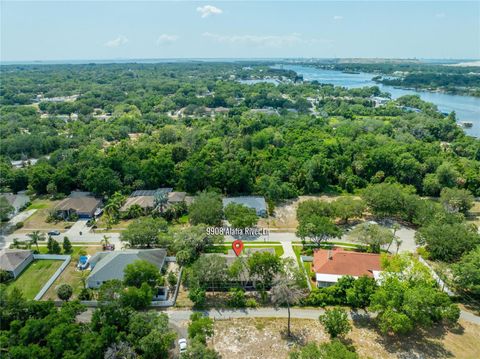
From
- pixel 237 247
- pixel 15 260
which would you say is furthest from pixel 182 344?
pixel 15 260

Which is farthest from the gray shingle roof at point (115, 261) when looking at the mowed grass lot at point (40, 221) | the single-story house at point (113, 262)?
the mowed grass lot at point (40, 221)

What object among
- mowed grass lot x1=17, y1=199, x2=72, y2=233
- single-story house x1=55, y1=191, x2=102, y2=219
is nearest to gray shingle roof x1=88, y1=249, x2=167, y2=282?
mowed grass lot x1=17, y1=199, x2=72, y2=233

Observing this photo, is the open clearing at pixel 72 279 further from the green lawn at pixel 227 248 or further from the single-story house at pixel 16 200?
the single-story house at pixel 16 200

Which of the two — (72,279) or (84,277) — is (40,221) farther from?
(84,277)

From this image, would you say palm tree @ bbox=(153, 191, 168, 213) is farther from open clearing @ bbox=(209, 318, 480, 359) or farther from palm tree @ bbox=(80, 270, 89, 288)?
open clearing @ bbox=(209, 318, 480, 359)

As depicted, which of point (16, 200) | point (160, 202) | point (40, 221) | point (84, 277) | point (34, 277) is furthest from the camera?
point (16, 200)
